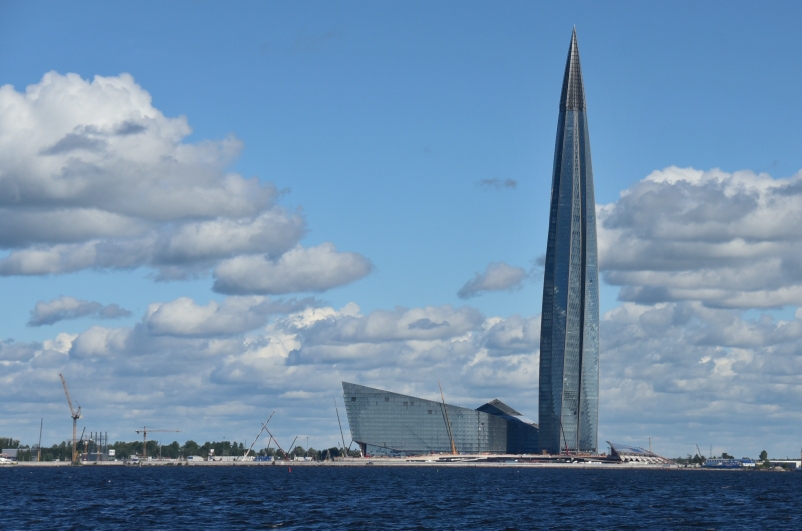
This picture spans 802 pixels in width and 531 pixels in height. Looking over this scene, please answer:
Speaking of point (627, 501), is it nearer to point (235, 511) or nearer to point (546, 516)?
point (546, 516)

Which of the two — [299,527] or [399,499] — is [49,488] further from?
[299,527]

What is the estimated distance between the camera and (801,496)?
17200cm

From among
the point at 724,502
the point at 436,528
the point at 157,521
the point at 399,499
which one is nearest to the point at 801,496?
the point at 724,502

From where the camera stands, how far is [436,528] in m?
97.4

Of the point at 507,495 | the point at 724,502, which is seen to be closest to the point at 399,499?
the point at 507,495

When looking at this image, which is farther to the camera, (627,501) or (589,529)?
(627,501)

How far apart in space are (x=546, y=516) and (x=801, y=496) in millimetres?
74476

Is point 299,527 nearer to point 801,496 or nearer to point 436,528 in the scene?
point 436,528

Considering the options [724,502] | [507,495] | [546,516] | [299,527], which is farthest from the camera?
[507,495]

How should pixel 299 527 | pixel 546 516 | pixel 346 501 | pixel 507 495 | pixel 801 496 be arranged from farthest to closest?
pixel 801 496, pixel 507 495, pixel 346 501, pixel 546 516, pixel 299 527

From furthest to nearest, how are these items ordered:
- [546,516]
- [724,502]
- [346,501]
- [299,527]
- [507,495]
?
1. [507,495]
2. [724,502]
3. [346,501]
4. [546,516]
5. [299,527]

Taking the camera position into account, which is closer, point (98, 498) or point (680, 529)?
point (680, 529)

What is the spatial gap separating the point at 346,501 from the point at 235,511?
2294 centimetres

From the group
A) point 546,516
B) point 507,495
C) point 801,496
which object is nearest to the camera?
point 546,516
